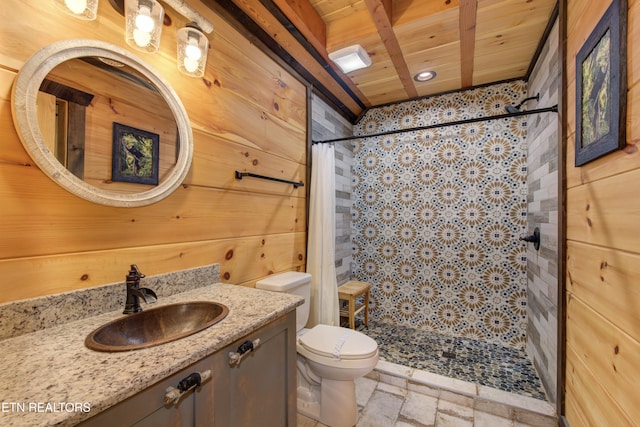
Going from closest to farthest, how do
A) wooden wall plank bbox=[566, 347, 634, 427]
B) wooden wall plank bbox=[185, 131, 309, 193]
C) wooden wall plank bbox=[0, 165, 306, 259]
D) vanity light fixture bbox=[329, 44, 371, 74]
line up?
wooden wall plank bbox=[0, 165, 306, 259] < wooden wall plank bbox=[566, 347, 634, 427] < wooden wall plank bbox=[185, 131, 309, 193] < vanity light fixture bbox=[329, 44, 371, 74]

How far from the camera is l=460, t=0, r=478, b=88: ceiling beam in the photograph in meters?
1.59

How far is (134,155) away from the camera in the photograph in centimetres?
110

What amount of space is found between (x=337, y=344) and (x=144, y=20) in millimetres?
1783

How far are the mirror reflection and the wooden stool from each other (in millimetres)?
1888

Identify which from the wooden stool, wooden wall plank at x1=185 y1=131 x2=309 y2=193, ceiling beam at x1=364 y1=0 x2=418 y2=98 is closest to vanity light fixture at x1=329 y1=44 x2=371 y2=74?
ceiling beam at x1=364 y1=0 x2=418 y2=98

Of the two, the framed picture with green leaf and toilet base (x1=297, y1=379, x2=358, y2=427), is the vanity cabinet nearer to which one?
toilet base (x1=297, y1=379, x2=358, y2=427)

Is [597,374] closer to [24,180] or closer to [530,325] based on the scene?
[530,325]

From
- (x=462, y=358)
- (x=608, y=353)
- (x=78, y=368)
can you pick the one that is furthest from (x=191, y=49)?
(x=462, y=358)

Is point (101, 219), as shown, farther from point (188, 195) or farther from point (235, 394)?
point (235, 394)

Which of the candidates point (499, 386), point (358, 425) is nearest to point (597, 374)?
point (499, 386)

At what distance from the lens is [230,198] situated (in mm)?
1532

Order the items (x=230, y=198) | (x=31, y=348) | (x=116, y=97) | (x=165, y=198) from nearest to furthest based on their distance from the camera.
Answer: (x=31, y=348), (x=116, y=97), (x=165, y=198), (x=230, y=198)

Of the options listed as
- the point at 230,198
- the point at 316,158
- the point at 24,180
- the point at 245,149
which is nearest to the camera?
the point at 24,180

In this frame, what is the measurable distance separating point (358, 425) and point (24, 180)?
190 cm
